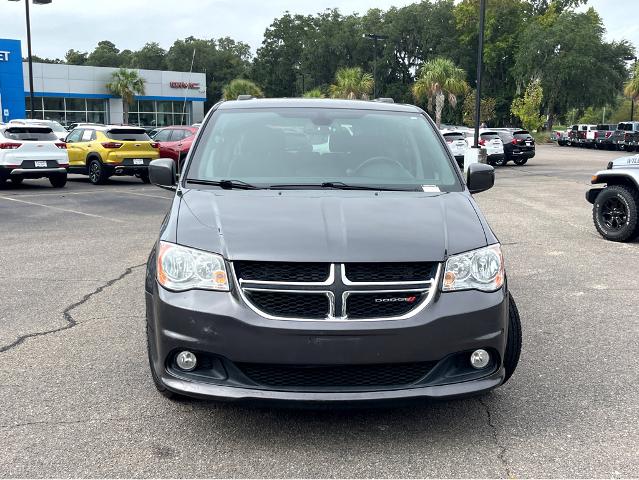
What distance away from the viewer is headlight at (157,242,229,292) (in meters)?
3.24

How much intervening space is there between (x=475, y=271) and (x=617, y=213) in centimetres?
713

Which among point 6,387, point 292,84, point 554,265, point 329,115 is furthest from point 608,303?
point 292,84

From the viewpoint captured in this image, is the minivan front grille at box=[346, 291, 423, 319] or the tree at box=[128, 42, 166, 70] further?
the tree at box=[128, 42, 166, 70]

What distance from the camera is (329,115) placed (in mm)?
4770

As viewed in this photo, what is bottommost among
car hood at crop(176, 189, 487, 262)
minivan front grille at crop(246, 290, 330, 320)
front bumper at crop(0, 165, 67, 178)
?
front bumper at crop(0, 165, 67, 178)

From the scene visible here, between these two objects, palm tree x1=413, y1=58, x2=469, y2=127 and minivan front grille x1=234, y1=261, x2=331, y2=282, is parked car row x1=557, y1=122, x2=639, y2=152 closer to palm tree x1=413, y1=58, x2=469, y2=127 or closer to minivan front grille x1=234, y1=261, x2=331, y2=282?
palm tree x1=413, y1=58, x2=469, y2=127

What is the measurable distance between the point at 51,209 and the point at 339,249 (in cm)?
1128

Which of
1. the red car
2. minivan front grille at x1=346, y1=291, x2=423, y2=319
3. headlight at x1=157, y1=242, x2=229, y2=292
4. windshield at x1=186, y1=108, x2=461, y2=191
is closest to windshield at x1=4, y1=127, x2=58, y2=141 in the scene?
the red car

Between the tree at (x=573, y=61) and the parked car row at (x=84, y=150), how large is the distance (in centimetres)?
5053

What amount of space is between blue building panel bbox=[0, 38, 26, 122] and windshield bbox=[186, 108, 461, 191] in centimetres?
3881

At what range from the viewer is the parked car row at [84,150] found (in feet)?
54.3

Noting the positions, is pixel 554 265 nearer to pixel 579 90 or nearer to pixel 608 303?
pixel 608 303

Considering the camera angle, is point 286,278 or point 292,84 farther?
point 292,84

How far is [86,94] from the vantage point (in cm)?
5228
